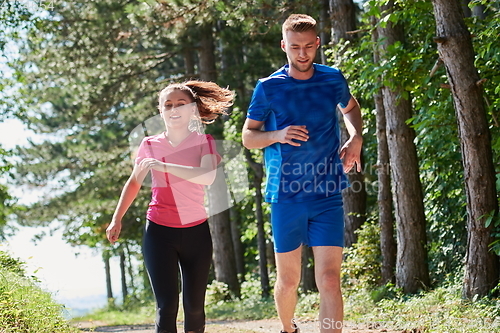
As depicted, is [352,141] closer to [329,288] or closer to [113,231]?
[329,288]

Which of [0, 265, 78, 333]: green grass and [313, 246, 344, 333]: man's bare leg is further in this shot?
[0, 265, 78, 333]: green grass

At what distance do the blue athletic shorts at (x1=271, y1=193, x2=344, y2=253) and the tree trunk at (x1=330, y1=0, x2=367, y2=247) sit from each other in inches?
339

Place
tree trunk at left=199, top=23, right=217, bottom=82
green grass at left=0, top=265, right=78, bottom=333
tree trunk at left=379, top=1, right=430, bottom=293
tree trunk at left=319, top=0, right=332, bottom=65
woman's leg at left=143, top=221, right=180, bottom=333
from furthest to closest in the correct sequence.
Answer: tree trunk at left=199, top=23, right=217, bottom=82 < tree trunk at left=319, top=0, right=332, bottom=65 < tree trunk at left=379, top=1, right=430, bottom=293 < green grass at left=0, top=265, right=78, bottom=333 < woman's leg at left=143, top=221, right=180, bottom=333

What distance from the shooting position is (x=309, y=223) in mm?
4551

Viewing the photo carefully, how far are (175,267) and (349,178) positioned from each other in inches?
354

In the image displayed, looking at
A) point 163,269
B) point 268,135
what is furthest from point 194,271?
point 268,135

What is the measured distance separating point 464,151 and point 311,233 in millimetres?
4068

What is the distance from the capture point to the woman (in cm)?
490

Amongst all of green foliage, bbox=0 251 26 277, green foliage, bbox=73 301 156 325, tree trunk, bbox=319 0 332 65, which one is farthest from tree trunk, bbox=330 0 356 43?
green foliage, bbox=73 301 156 325

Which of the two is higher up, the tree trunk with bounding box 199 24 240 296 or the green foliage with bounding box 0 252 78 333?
the tree trunk with bounding box 199 24 240 296

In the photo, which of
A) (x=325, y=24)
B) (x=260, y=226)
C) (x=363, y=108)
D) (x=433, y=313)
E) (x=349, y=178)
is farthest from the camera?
(x=260, y=226)

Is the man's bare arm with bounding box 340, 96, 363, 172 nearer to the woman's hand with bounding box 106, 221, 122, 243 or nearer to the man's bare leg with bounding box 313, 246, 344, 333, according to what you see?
the man's bare leg with bounding box 313, 246, 344, 333

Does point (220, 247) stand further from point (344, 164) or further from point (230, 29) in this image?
point (344, 164)

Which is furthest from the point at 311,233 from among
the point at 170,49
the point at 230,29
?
the point at 170,49
